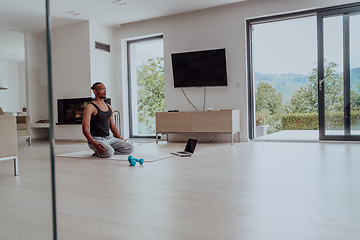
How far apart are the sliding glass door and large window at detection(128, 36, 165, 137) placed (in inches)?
129

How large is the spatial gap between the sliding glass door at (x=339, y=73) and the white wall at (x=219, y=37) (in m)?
0.45

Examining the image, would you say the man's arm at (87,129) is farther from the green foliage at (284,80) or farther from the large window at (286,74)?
the green foliage at (284,80)

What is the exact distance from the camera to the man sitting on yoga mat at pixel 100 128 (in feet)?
12.2

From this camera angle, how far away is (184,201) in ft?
5.96

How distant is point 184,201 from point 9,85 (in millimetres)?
1205

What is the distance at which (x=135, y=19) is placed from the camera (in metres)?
6.45

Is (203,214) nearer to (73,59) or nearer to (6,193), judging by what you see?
(6,193)

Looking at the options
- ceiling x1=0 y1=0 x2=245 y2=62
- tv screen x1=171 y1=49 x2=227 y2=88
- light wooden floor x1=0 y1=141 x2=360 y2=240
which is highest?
ceiling x1=0 y1=0 x2=245 y2=62

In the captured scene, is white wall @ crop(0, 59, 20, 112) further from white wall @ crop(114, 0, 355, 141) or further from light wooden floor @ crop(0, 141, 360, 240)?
white wall @ crop(114, 0, 355, 141)

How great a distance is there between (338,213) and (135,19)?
584cm

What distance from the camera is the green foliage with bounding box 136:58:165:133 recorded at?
688cm

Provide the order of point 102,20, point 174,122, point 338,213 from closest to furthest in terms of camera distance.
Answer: point 338,213 < point 174,122 < point 102,20

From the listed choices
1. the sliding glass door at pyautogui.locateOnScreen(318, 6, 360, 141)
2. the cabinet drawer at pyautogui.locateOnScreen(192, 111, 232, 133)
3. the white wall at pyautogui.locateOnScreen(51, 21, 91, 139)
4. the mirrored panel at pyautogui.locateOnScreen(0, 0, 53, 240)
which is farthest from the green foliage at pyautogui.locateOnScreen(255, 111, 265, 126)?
the mirrored panel at pyautogui.locateOnScreen(0, 0, 53, 240)

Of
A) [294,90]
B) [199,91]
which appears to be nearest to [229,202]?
[199,91]
